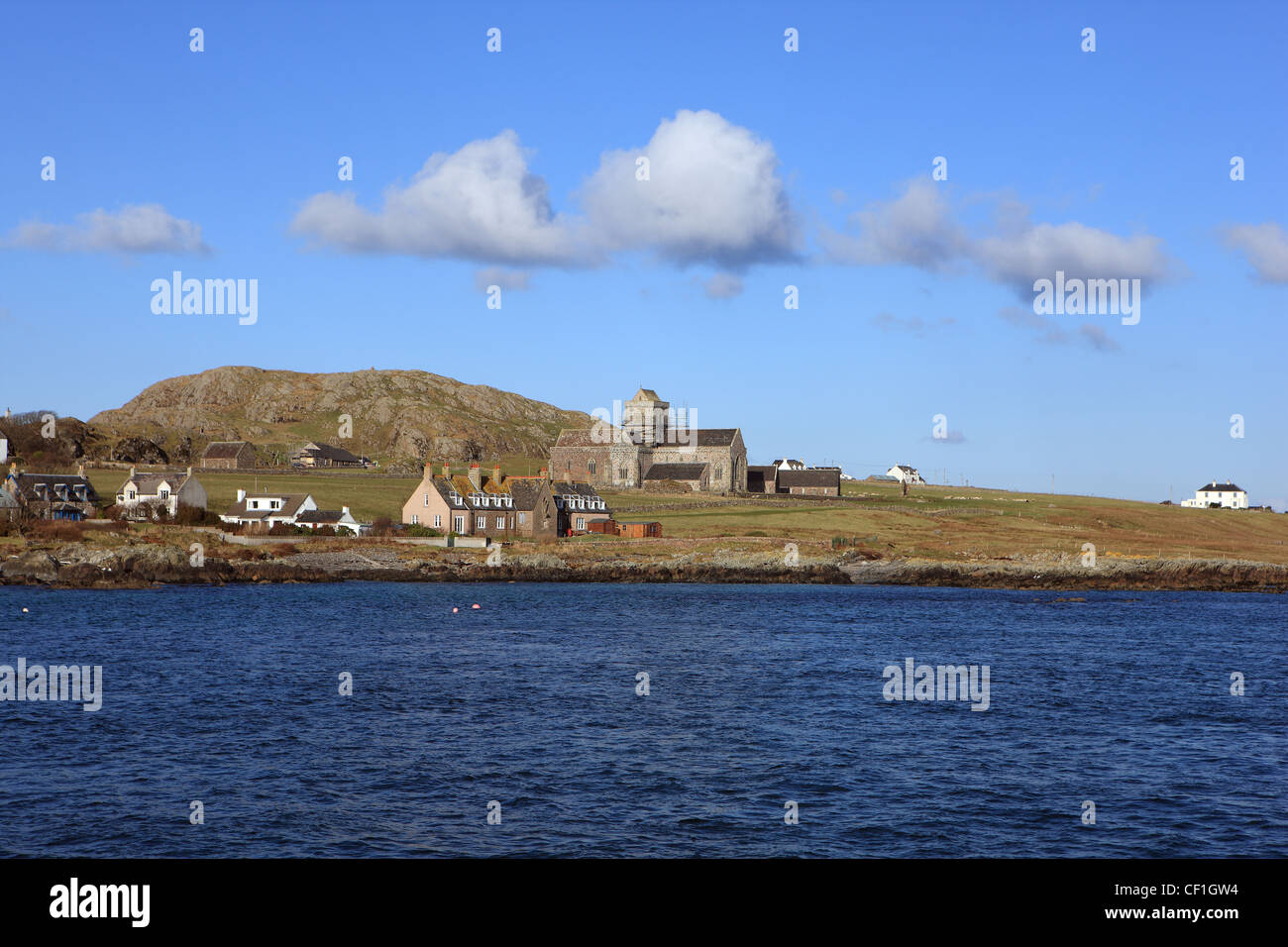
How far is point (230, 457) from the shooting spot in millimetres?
190625

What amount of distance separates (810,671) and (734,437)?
122387 millimetres

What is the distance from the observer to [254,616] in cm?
6569

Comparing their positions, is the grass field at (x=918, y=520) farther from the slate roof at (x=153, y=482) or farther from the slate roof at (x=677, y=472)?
the slate roof at (x=677, y=472)

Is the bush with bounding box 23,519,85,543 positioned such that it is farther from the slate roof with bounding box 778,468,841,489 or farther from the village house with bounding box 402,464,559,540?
the slate roof with bounding box 778,468,841,489

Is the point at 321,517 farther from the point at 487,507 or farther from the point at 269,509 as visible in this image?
the point at 487,507

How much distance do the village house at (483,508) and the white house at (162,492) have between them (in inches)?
886

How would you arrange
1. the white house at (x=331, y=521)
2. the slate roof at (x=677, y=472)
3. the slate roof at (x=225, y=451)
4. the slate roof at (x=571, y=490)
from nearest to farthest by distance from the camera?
1. the white house at (x=331, y=521)
2. the slate roof at (x=571, y=490)
3. the slate roof at (x=677, y=472)
4. the slate roof at (x=225, y=451)

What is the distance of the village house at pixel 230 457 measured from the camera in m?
188

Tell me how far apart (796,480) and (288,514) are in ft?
287

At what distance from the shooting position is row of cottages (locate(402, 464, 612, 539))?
110 metres
